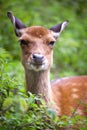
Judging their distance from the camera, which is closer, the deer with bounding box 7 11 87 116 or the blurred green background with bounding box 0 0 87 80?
the deer with bounding box 7 11 87 116

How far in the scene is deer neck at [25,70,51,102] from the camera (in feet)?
23.7

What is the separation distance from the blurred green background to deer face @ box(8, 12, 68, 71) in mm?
1796

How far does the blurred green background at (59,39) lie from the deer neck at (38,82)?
1851mm

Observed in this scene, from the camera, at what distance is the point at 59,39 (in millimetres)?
11422

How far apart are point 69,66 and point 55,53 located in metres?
0.90

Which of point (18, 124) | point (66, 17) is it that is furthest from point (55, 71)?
point (18, 124)

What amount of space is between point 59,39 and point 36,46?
4.26 meters

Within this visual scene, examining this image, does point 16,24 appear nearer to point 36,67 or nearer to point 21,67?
point 36,67

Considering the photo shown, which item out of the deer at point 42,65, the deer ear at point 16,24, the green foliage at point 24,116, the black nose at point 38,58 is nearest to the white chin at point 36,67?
the deer at point 42,65

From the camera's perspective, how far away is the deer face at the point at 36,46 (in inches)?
A: 273

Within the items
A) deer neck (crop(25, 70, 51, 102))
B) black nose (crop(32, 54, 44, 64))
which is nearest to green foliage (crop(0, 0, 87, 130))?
deer neck (crop(25, 70, 51, 102))

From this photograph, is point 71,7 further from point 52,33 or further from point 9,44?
point 52,33

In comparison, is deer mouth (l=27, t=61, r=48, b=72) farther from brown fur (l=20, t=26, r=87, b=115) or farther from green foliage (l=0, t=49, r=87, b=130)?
green foliage (l=0, t=49, r=87, b=130)

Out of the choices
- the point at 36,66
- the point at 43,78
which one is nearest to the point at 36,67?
the point at 36,66
